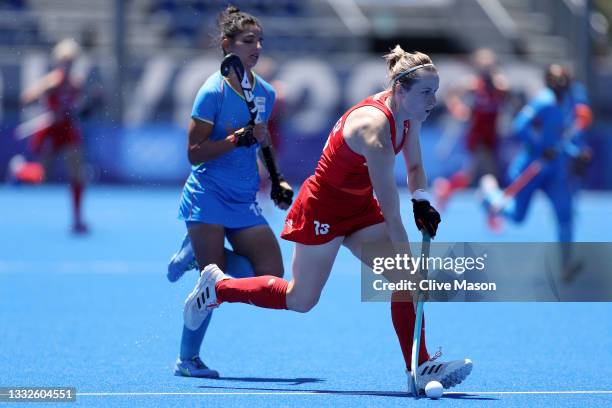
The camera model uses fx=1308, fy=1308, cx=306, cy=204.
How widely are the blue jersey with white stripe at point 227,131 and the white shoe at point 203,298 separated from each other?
519mm

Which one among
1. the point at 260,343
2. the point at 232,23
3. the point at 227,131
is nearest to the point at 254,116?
the point at 227,131

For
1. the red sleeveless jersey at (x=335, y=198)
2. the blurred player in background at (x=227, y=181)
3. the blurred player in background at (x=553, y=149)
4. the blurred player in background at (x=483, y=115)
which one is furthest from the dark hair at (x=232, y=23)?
the blurred player in background at (x=483, y=115)

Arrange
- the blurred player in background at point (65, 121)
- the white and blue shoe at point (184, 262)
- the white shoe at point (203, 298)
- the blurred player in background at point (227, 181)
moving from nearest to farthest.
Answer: the white shoe at point (203, 298), the blurred player in background at point (227, 181), the white and blue shoe at point (184, 262), the blurred player in background at point (65, 121)

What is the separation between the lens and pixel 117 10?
25906 mm

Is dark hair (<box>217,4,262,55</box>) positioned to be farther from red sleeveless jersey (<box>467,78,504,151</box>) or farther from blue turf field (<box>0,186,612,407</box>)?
red sleeveless jersey (<box>467,78,504,151</box>)

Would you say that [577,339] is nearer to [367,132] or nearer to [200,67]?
[367,132]

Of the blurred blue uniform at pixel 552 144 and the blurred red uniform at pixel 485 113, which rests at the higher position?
the blurred red uniform at pixel 485 113

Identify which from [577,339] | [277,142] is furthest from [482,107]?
[577,339]

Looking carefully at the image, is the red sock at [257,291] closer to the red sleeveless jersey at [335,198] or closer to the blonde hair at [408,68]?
the red sleeveless jersey at [335,198]

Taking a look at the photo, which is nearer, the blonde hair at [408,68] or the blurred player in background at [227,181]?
the blonde hair at [408,68]

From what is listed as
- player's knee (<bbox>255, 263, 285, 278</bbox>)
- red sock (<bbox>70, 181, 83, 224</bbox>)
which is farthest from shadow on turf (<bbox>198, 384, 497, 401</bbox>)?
red sock (<bbox>70, 181, 83, 224</bbox>)

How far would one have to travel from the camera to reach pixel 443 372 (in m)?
6.55

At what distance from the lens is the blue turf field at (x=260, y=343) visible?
270 inches

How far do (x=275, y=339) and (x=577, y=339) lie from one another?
209 centimetres
